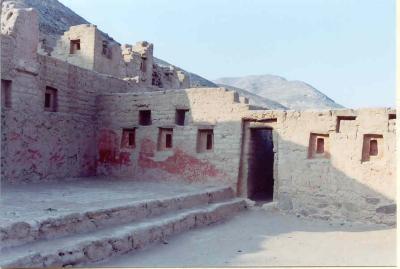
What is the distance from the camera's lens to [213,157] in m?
12.3

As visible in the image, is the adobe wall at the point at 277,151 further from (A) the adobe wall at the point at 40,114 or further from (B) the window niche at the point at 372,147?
Answer: (A) the adobe wall at the point at 40,114

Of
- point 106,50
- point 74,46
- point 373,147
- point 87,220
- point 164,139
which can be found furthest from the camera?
point 106,50

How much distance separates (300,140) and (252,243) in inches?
142

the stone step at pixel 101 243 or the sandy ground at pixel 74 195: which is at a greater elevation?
the sandy ground at pixel 74 195

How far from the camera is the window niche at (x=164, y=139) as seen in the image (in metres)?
13.3

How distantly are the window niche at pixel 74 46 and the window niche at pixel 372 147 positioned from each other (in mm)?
12205

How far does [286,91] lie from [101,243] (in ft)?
162

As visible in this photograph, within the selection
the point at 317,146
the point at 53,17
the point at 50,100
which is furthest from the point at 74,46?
the point at 53,17

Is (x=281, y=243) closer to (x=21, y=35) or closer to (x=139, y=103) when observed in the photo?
(x=139, y=103)

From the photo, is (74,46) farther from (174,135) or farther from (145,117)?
(174,135)

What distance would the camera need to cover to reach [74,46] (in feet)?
59.6

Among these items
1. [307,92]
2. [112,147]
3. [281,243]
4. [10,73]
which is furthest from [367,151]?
[307,92]

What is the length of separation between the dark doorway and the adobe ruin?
3cm

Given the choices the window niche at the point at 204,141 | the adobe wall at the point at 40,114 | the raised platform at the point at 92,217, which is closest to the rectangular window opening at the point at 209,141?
the window niche at the point at 204,141
